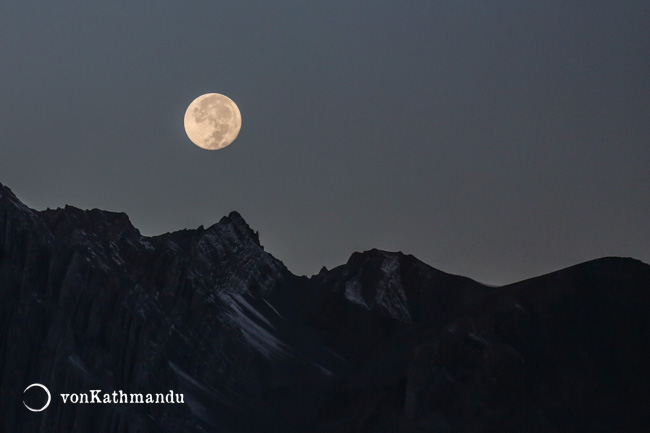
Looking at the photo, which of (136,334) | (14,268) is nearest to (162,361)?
(136,334)

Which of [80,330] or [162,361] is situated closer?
[80,330]

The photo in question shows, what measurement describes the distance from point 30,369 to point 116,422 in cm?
1187

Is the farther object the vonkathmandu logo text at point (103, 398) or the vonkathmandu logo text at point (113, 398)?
the vonkathmandu logo text at point (113, 398)

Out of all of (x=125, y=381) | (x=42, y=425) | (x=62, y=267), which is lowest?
(x=42, y=425)

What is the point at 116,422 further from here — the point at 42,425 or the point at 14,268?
the point at 14,268

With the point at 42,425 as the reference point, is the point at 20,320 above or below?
above

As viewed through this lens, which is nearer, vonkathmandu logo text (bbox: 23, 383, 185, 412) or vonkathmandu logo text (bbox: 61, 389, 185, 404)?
vonkathmandu logo text (bbox: 23, 383, 185, 412)

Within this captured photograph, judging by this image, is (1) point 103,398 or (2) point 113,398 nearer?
(1) point 103,398

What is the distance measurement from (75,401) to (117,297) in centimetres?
3434

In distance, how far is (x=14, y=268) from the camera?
176375 millimetres

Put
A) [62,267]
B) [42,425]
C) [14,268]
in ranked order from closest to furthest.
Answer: [42,425]
[14,268]
[62,267]

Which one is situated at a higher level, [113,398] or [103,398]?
[113,398]

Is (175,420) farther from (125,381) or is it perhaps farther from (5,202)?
(5,202)

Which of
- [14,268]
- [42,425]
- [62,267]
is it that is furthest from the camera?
[62,267]
